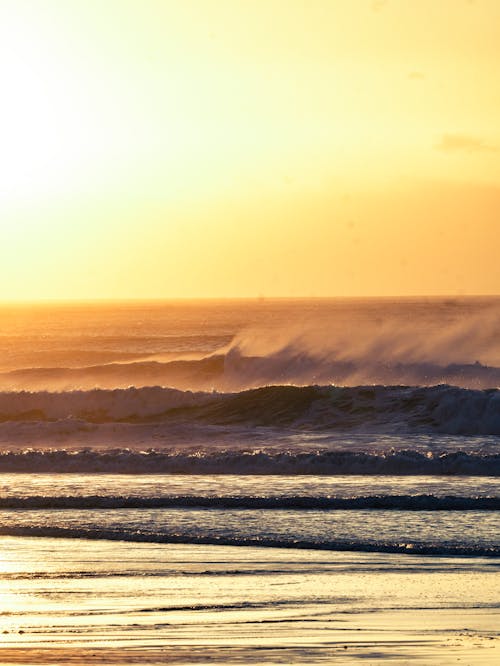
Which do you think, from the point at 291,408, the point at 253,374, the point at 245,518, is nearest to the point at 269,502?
the point at 245,518

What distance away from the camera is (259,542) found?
1493 cm

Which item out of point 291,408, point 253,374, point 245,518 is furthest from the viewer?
point 253,374

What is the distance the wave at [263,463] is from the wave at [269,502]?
443 centimetres

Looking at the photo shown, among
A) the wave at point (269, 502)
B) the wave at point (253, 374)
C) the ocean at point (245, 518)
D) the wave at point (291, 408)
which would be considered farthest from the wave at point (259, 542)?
the wave at point (253, 374)

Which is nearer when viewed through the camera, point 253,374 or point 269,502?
point 269,502

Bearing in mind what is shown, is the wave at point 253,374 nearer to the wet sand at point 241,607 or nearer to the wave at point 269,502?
the wave at point 269,502

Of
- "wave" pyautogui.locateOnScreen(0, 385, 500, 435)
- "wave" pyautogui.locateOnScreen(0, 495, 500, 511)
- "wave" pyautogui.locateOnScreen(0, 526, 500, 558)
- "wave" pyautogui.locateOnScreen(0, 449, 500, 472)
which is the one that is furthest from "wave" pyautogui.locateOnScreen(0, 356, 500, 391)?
"wave" pyautogui.locateOnScreen(0, 526, 500, 558)

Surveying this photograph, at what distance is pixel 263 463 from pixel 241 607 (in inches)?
502

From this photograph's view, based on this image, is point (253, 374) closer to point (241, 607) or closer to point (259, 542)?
point (259, 542)

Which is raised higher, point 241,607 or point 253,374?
point 253,374

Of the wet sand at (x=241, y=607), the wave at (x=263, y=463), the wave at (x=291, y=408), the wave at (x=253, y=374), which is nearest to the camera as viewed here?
the wet sand at (x=241, y=607)

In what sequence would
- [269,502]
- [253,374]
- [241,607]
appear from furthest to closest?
[253,374] < [269,502] < [241,607]

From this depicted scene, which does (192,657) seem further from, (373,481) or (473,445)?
(473,445)

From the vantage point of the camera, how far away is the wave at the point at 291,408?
3231 cm
